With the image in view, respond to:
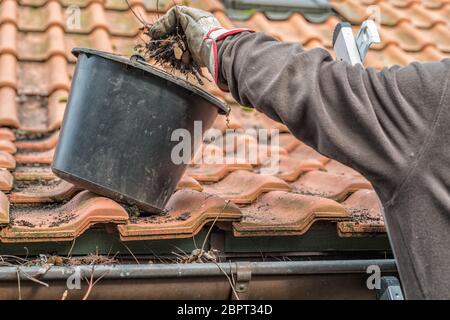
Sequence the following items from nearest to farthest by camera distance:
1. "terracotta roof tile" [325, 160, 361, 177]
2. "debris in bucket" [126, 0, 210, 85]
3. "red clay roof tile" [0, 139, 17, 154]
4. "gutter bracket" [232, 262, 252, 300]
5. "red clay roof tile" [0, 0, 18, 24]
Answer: "gutter bracket" [232, 262, 252, 300]
"debris in bucket" [126, 0, 210, 85]
"red clay roof tile" [0, 139, 17, 154]
"terracotta roof tile" [325, 160, 361, 177]
"red clay roof tile" [0, 0, 18, 24]

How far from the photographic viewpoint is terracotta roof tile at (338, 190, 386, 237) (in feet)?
7.50

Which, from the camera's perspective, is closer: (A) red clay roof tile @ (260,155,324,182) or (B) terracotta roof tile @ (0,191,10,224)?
(B) terracotta roof tile @ (0,191,10,224)

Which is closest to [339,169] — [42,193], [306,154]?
[306,154]

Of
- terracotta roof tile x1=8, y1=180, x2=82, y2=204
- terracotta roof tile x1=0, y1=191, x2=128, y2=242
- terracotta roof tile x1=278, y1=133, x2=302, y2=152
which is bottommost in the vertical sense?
terracotta roof tile x1=0, y1=191, x2=128, y2=242

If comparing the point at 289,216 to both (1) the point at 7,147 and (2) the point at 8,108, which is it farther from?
(2) the point at 8,108

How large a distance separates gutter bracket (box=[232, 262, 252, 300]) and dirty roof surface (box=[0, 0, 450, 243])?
0.16 metres

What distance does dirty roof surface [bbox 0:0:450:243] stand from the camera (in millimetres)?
2209

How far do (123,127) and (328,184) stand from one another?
101cm

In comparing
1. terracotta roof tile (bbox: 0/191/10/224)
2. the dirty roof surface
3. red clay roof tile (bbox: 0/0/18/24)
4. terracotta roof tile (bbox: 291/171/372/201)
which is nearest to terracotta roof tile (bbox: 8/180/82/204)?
the dirty roof surface

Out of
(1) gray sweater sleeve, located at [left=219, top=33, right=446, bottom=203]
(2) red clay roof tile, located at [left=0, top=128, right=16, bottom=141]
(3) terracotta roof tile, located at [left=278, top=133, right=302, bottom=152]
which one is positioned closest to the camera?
(1) gray sweater sleeve, located at [left=219, top=33, right=446, bottom=203]

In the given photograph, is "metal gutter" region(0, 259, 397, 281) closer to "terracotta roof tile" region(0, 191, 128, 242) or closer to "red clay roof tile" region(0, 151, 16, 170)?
"terracotta roof tile" region(0, 191, 128, 242)

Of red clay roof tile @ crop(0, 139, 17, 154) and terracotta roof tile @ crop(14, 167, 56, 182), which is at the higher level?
red clay roof tile @ crop(0, 139, 17, 154)

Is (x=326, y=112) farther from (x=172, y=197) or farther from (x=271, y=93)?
(x=172, y=197)
